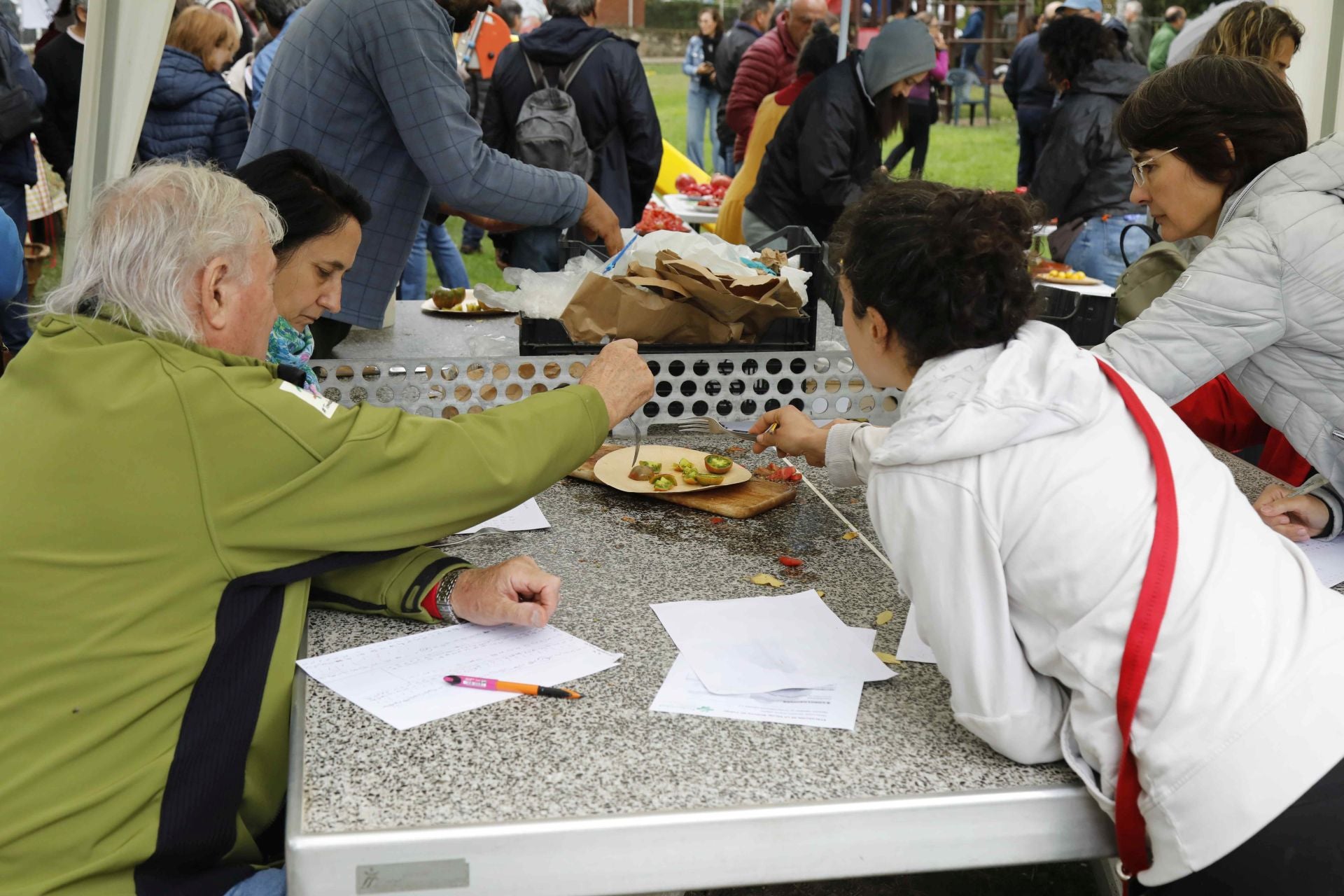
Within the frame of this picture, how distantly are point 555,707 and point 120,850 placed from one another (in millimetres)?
518

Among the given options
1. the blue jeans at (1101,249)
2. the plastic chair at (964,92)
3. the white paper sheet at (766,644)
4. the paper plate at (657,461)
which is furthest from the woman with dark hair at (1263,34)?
the plastic chair at (964,92)

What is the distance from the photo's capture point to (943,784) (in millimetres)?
1284

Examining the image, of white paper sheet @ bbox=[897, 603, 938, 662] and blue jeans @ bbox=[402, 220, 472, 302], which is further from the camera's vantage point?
blue jeans @ bbox=[402, 220, 472, 302]

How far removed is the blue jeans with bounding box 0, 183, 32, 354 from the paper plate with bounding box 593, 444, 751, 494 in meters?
2.02

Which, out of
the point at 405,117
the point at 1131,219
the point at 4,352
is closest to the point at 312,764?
the point at 405,117

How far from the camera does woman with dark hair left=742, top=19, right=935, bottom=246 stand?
459 centimetres

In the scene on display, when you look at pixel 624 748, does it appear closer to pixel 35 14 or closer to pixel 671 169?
pixel 35 14

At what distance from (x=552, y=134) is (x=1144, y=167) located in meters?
2.95

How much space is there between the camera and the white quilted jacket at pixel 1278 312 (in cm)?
194

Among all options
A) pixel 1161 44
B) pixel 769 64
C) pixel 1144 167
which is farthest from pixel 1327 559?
pixel 1161 44

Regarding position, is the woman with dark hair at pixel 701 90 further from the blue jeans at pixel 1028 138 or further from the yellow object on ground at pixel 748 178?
the yellow object on ground at pixel 748 178

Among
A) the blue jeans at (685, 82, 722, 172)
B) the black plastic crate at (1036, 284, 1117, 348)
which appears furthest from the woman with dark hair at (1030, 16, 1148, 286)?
the blue jeans at (685, 82, 722, 172)

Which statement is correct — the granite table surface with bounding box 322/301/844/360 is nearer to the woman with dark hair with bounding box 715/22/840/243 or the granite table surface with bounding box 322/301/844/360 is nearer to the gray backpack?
the gray backpack

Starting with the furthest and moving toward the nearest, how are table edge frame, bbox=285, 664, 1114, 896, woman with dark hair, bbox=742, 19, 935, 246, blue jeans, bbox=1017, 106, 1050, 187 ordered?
blue jeans, bbox=1017, 106, 1050, 187, woman with dark hair, bbox=742, 19, 935, 246, table edge frame, bbox=285, 664, 1114, 896
